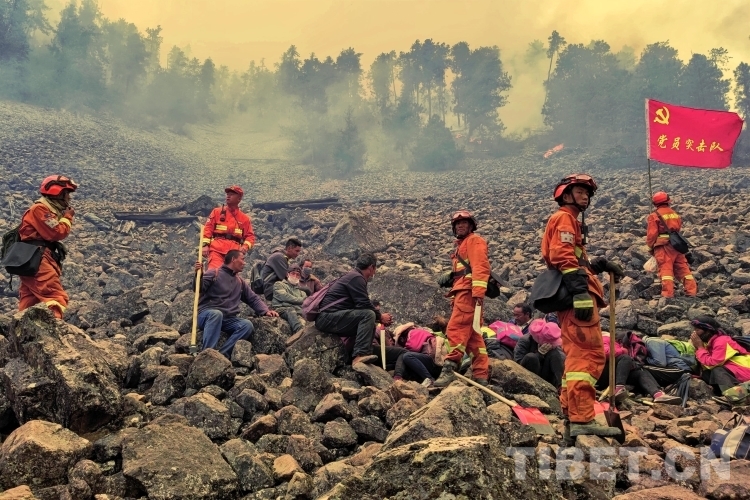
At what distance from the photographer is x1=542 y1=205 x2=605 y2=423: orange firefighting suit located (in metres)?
4.03

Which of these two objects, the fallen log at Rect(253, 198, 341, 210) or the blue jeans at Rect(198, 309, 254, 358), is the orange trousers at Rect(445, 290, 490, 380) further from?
the fallen log at Rect(253, 198, 341, 210)

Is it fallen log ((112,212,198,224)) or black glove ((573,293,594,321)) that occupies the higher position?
fallen log ((112,212,198,224))

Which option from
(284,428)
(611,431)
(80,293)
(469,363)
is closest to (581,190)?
(611,431)

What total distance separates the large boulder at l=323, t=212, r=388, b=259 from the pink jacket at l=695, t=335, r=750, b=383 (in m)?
9.71

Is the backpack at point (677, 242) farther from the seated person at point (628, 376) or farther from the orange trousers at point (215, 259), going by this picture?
the orange trousers at point (215, 259)

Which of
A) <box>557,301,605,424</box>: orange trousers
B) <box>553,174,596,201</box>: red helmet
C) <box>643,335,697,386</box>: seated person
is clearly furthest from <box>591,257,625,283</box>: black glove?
<box>643,335,697,386</box>: seated person

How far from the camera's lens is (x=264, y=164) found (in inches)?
1695

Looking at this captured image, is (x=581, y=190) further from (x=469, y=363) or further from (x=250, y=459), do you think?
(x=250, y=459)

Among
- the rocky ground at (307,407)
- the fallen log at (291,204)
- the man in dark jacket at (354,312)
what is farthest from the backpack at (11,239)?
the fallen log at (291,204)

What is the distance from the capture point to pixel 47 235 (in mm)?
5477

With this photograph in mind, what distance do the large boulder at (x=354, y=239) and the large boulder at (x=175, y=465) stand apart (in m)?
11.1

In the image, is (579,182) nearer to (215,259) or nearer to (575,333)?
(575,333)

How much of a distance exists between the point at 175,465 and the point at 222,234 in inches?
222

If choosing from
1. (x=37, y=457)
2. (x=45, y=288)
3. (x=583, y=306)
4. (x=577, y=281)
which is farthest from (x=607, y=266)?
(x=45, y=288)
